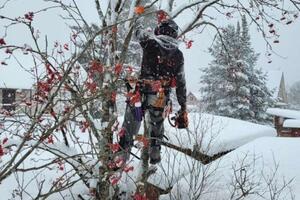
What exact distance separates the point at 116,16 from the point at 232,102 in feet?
64.7

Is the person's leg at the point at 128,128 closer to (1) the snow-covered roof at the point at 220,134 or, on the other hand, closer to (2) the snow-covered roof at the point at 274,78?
(1) the snow-covered roof at the point at 220,134

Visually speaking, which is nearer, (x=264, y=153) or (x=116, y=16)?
(x=116, y=16)

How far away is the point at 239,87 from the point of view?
80.8 ft

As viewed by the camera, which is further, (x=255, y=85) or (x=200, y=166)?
(x=255, y=85)

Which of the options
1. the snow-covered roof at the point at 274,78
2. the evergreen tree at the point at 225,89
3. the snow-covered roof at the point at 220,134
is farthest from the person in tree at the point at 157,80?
the snow-covered roof at the point at 274,78

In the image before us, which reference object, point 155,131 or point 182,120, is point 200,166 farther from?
point 155,131

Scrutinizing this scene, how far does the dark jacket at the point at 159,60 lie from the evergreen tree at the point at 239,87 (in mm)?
18315

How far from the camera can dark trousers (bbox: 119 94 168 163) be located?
6.22 m

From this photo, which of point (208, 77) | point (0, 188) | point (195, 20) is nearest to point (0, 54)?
point (208, 77)

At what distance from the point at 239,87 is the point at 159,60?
758 inches

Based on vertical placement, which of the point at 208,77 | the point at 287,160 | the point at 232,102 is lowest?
the point at 287,160

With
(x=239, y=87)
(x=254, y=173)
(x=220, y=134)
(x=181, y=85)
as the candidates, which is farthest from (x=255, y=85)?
(x=181, y=85)

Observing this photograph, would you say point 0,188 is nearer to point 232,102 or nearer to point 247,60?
point 232,102

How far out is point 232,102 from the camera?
25.3 metres
